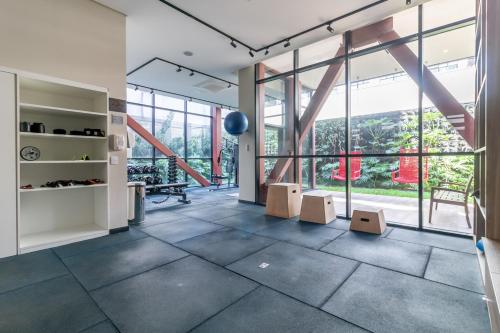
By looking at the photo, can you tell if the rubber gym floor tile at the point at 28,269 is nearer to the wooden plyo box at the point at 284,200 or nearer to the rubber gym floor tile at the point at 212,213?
the rubber gym floor tile at the point at 212,213

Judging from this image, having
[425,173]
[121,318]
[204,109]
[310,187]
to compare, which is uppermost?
[204,109]

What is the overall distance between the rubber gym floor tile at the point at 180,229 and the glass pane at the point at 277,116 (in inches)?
101

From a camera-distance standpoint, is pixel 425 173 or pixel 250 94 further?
pixel 250 94

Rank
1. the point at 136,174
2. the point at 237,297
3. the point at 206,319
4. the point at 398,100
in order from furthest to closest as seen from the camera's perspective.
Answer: the point at 136,174
the point at 398,100
the point at 237,297
the point at 206,319

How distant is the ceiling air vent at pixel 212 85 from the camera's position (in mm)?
7198

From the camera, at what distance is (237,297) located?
2018 mm

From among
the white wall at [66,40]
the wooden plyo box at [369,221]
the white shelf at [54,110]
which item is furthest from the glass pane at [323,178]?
the white shelf at [54,110]

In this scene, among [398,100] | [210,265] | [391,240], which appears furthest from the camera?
[398,100]

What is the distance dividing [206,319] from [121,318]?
2.08 ft

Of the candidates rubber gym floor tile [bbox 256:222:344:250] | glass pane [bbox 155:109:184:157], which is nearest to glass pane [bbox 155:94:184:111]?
glass pane [bbox 155:109:184:157]

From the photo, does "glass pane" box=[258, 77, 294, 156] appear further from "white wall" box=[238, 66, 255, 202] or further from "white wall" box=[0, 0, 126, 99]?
"white wall" box=[0, 0, 126, 99]

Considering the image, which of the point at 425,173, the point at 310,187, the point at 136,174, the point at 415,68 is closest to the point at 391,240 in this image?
the point at 425,173

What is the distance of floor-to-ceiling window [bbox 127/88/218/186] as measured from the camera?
827 cm

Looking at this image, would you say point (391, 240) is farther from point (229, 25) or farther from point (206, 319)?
point (229, 25)
